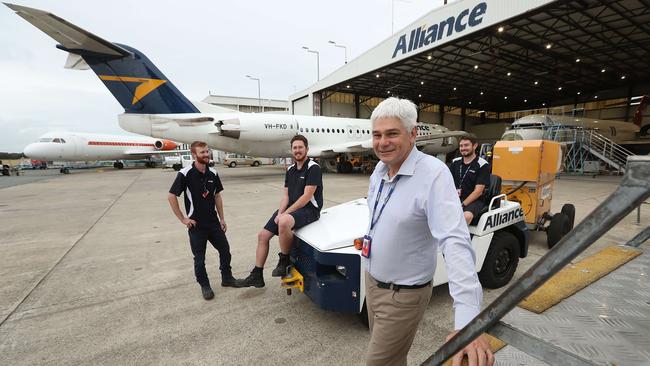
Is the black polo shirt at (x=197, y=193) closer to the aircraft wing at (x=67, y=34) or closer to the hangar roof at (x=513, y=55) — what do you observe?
the aircraft wing at (x=67, y=34)

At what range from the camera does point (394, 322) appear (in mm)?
1490

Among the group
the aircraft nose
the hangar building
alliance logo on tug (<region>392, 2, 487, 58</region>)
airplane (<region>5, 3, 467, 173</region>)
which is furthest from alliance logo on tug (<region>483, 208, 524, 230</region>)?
the aircraft nose

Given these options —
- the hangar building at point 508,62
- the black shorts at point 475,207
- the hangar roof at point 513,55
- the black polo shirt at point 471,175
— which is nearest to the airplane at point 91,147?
the hangar building at point 508,62

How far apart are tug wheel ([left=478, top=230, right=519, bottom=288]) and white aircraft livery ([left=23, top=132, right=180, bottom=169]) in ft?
113

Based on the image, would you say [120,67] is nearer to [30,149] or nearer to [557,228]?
[557,228]

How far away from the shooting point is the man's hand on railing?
41.3 inches

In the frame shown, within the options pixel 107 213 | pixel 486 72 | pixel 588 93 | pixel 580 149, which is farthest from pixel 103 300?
pixel 588 93

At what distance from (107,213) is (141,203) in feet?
4.90

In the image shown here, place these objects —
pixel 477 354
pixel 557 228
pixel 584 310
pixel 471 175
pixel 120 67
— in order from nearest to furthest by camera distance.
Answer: pixel 477 354
pixel 584 310
pixel 471 175
pixel 557 228
pixel 120 67

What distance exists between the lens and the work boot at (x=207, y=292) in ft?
11.1

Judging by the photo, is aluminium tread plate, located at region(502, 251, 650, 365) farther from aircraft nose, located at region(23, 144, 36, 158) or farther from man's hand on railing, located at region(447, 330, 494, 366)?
aircraft nose, located at region(23, 144, 36, 158)

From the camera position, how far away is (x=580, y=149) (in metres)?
16.2

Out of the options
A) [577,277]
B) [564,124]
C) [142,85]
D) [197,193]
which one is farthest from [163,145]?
[577,277]

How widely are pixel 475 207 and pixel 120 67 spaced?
44.6ft
